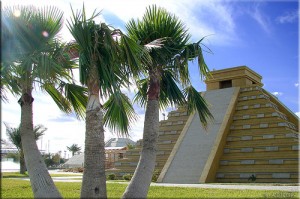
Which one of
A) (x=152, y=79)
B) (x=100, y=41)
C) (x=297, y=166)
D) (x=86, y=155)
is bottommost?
(x=297, y=166)

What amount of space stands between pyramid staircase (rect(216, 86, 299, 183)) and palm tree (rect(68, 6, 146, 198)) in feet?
42.4

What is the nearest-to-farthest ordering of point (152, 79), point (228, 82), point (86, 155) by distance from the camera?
point (86, 155) < point (152, 79) < point (228, 82)

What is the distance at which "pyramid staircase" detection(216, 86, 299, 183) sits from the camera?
18766 millimetres

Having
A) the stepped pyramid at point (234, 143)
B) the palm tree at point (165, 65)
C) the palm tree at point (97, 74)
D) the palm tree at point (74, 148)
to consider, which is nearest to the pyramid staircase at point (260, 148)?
the stepped pyramid at point (234, 143)

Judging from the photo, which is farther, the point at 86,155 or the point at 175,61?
the point at 175,61

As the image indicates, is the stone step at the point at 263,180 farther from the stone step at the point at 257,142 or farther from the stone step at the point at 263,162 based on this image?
the stone step at the point at 257,142

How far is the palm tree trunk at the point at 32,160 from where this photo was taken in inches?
311

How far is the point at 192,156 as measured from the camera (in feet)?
69.0

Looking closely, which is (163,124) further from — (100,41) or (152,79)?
(100,41)

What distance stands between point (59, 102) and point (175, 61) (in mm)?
3432

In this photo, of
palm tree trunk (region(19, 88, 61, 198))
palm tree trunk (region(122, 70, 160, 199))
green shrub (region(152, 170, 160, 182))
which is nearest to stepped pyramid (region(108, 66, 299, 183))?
green shrub (region(152, 170, 160, 182))

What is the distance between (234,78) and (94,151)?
20.7 m

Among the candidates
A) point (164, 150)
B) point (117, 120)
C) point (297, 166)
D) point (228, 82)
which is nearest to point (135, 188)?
point (117, 120)

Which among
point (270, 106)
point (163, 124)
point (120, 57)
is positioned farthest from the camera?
point (163, 124)
